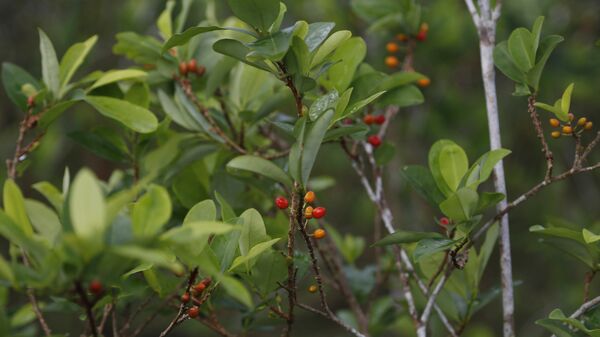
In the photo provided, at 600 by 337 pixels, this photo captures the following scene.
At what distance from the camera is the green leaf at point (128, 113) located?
1.45 meters

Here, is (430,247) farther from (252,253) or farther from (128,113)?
(128,113)

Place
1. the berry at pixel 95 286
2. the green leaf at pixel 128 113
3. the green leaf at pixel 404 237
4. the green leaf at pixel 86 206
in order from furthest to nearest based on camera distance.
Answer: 1. the green leaf at pixel 128 113
2. the green leaf at pixel 404 237
3. the berry at pixel 95 286
4. the green leaf at pixel 86 206

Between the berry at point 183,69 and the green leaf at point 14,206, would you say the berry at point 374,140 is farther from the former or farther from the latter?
the green leaf at point 14,206

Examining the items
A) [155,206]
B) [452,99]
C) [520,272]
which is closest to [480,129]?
[452,99]

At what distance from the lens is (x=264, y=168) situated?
1232 mm

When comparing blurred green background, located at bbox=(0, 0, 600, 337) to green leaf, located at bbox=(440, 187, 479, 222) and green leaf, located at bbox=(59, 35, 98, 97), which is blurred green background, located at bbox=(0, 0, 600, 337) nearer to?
green leaf, located at bbox=(59, 35, 98, 97)

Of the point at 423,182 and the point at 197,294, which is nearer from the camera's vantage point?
the point at 197,294

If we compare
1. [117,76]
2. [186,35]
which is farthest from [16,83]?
[186,35]

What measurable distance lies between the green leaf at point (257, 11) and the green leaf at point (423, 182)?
387 mm

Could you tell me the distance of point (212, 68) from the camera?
1700 millimetres

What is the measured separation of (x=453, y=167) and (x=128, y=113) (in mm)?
642

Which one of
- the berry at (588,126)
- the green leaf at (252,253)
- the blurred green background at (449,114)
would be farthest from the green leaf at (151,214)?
the blurred green background at (449,114)

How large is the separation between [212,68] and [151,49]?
5.7 inches

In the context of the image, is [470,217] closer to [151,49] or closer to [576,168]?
[576,168]
